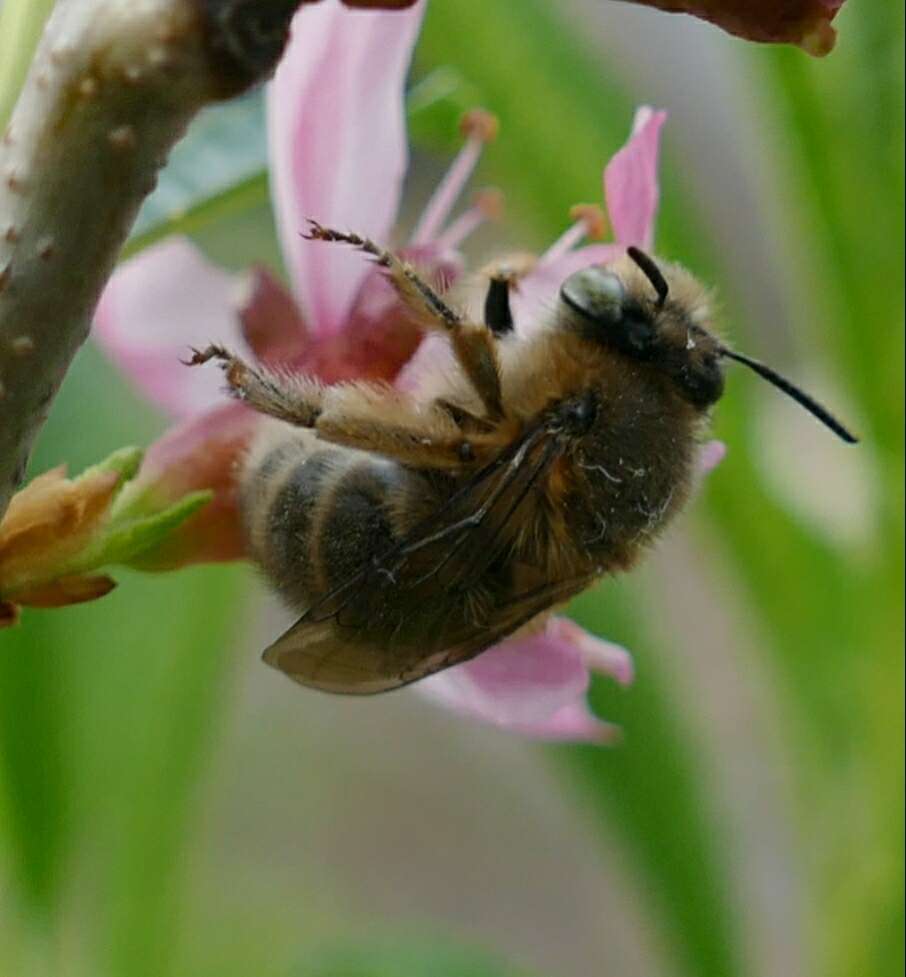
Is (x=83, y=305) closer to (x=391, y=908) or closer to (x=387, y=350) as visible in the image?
(x=387, y=350)

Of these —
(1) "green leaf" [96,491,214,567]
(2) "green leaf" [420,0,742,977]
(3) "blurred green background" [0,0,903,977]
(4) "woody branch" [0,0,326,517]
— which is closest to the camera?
(4) "woody branch" [0,0,326,517]

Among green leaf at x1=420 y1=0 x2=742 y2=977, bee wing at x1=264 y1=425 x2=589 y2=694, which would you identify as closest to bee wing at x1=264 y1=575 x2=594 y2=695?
bee wing at x1=264 y1=425 x2=589 y2=694

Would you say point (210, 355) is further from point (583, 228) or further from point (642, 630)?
point (642, 630)

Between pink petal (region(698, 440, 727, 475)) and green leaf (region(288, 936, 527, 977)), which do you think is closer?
pink petal (region(698, 440, 727, 475))

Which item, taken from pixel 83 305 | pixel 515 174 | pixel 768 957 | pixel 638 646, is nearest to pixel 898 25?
pixel 515 174

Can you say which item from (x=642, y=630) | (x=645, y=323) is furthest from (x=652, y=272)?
(x=642, y=630)

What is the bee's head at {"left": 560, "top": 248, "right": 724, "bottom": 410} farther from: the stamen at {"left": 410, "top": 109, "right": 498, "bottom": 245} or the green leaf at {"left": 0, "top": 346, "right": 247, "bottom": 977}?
the green leaf at {"left": 0, "top": 346, "right": 247, "bottom": 977}

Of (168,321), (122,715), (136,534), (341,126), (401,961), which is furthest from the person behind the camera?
(401,961)

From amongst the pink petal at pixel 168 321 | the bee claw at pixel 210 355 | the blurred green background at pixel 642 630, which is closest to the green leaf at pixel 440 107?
the blurred green background at pixel 642 630

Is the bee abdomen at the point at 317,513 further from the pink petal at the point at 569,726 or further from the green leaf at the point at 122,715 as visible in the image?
the green leaf at the point at 122,715
